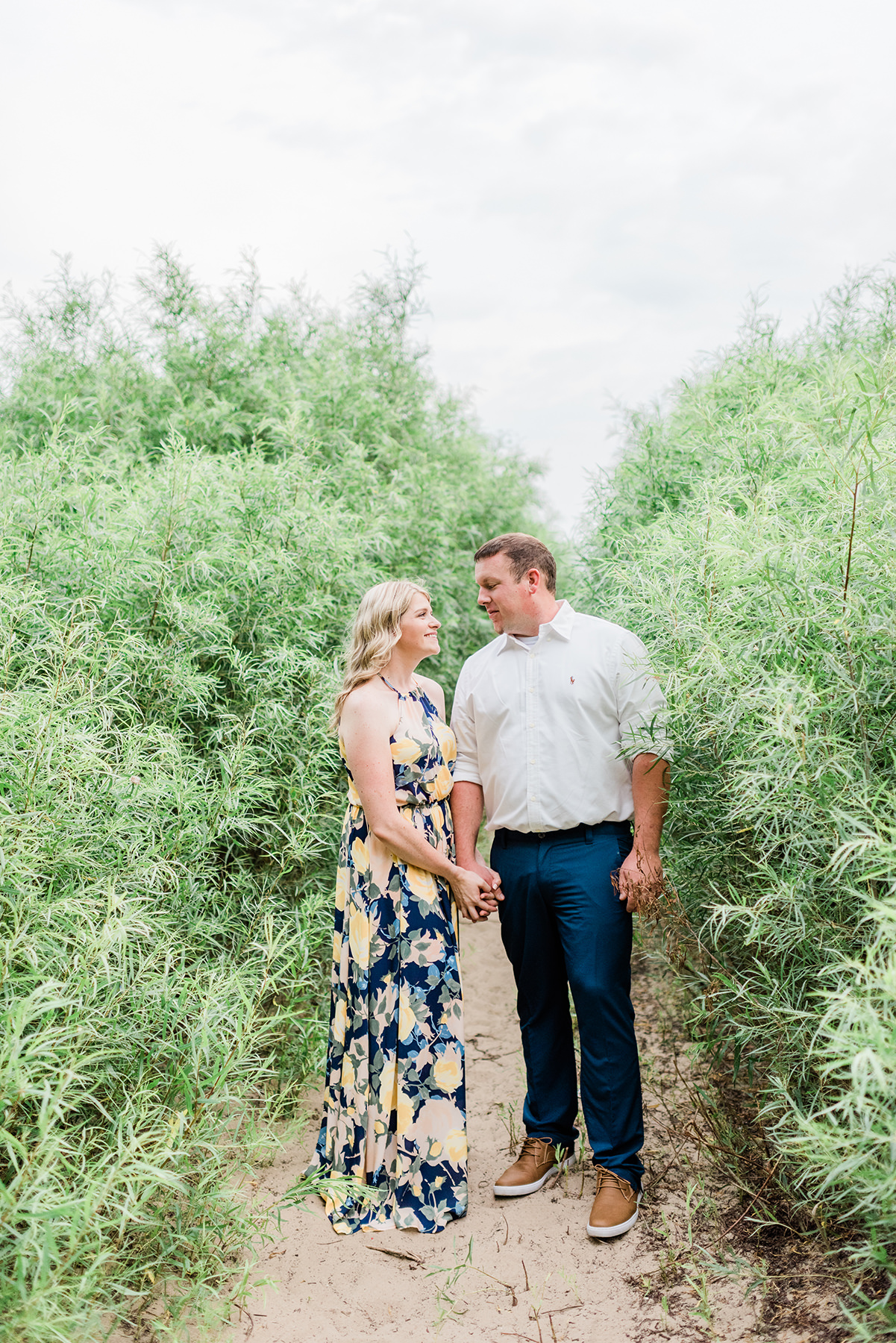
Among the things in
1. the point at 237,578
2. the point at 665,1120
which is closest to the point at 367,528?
the point at 237,578

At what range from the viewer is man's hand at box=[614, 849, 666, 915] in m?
2.65

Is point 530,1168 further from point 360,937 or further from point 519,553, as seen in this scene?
point 519,553

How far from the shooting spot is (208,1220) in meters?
2.31

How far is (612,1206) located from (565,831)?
105 cm

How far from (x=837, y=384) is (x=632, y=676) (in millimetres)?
1076

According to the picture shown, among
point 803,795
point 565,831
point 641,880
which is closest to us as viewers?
point 803,795

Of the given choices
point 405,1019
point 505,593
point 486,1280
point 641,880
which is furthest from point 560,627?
point 486,1280

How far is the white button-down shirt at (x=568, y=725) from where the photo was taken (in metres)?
2.74

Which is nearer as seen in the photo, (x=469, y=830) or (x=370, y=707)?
(x=370, y=707)

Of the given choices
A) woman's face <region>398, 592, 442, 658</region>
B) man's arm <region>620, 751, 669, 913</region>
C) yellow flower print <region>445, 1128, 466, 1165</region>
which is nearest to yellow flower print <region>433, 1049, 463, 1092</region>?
yellow flower print <region>445, 1128, 466, 1165</region>

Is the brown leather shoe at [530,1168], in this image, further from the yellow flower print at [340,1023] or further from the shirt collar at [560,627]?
the shirt collar at [560,627]

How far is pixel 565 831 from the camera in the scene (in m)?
2.77

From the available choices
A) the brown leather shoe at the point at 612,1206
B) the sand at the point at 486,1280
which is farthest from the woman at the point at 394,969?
the brown leather shoe at the point at 612,1206

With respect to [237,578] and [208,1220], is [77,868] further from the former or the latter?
[237,578]
